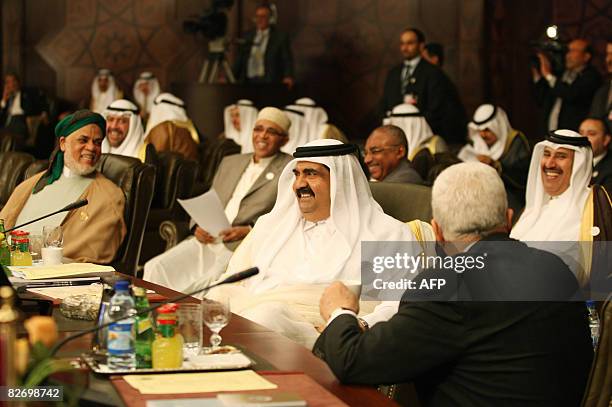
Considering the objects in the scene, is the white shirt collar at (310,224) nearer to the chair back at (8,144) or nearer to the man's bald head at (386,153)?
the man's bald head at (386,153)

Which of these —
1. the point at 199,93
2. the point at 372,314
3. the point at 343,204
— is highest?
the point at 199,93

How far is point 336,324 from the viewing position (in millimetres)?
2889

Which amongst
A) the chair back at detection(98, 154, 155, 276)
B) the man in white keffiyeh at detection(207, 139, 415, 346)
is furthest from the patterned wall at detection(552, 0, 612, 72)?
the man in white keffiyeh at detection(207, 139, 415, 346)

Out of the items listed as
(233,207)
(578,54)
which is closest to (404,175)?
(233,207)

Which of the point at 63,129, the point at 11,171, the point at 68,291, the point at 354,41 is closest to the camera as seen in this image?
the point at 68,291

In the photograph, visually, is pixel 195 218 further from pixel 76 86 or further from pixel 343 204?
Answer: pixel 76 86

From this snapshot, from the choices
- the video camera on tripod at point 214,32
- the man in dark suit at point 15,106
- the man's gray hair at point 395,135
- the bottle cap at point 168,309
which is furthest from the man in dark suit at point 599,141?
the man in dark suit at point 15,106

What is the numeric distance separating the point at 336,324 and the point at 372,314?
44.3 inches

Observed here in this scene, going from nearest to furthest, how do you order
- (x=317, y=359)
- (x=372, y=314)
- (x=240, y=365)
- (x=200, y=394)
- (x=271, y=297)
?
(x=200, y=394)
(x=240, y=365)
(x=317, y=359)
(x=372, y=314)
(x=271, y=297)

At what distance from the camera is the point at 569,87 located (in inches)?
396

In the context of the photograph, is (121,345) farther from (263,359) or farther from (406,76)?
(406,76)

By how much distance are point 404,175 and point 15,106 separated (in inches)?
304

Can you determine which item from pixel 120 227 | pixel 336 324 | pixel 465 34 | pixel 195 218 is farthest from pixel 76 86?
pixel 336 324

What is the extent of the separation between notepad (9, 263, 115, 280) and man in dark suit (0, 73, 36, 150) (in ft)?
29.3
